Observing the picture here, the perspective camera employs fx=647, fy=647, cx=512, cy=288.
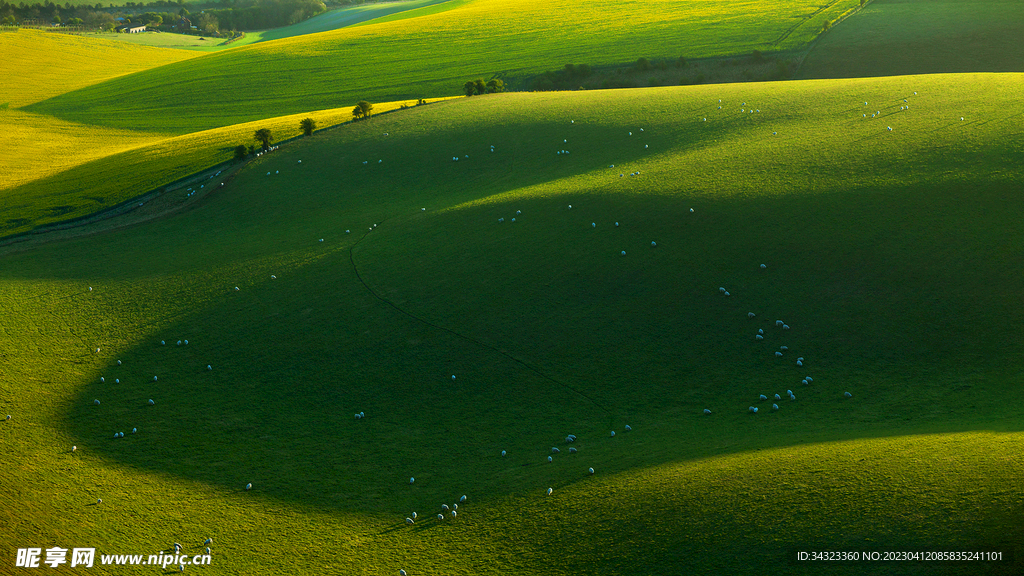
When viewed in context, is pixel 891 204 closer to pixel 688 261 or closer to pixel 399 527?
pixel 688 261

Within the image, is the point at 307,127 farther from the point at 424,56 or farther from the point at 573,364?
the point at 424,56

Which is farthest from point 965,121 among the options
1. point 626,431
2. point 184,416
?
point 184,416

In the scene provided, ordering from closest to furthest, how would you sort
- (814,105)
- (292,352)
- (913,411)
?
1. (913,411)
2. (292,352)
3. (814,105)

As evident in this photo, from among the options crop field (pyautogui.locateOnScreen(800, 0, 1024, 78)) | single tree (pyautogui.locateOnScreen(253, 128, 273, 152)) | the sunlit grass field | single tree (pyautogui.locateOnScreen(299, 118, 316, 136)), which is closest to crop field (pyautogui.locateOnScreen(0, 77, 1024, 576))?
single tree (pyautogui.locateOnScreen(253, 128, 273, 152))

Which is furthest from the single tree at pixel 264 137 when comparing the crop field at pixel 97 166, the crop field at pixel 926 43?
the crop field at pixel 926 43

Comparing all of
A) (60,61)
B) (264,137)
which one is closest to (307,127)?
(264,137)

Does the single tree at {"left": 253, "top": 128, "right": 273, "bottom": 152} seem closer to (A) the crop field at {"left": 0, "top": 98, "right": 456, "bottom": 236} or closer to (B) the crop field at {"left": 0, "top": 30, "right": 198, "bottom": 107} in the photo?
(A) the crop field at {"left": 0, "top": 98, "right": 456, "bottom": 236}
